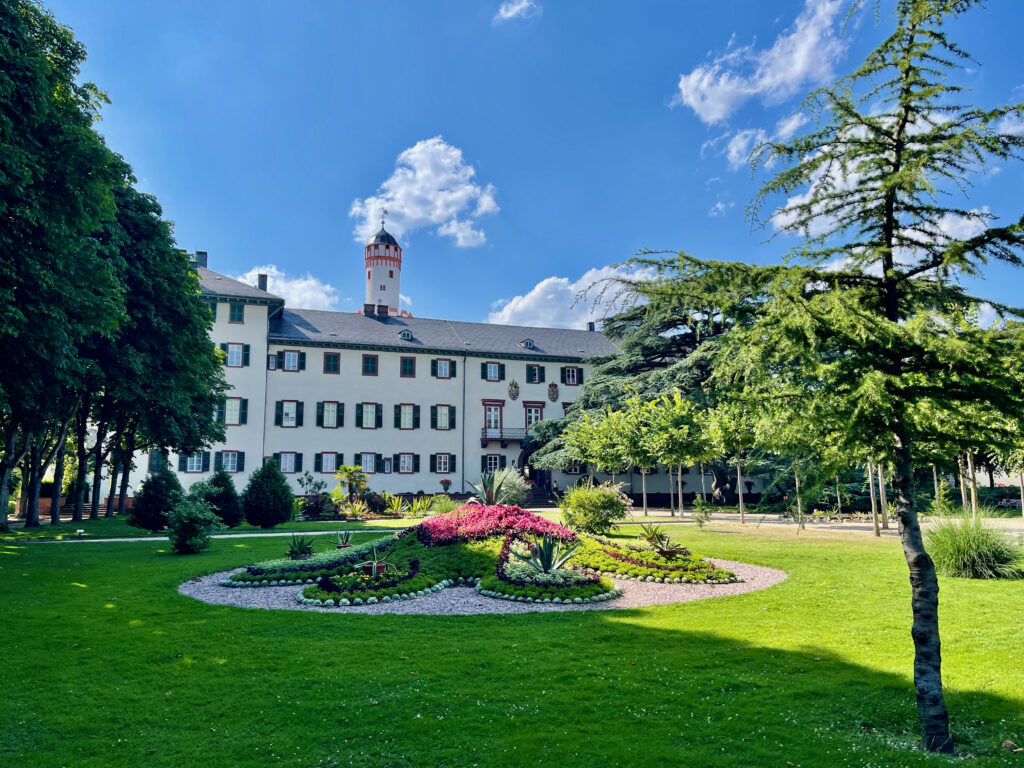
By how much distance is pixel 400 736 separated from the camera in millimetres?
5383

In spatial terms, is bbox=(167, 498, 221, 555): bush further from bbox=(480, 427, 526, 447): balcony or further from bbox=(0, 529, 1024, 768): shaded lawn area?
bbox=(480, 427, 526, 447): balcony

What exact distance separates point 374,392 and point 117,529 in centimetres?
1972

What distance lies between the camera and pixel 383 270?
2450 inches

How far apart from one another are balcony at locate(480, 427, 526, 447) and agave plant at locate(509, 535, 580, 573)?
29.7 meters

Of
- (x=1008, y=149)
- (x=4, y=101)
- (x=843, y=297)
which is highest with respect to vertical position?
(x=4, y=101)

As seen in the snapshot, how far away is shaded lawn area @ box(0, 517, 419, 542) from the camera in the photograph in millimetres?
19891

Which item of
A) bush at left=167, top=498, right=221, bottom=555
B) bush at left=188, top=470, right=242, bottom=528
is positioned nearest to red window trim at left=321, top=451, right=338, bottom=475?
bush at left=188, top=470, right=242, bottom=528

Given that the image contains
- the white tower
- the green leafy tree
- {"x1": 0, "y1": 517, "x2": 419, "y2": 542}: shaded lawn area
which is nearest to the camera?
the green leafy tree

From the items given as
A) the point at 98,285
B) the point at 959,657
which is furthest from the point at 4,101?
the point at 959,657

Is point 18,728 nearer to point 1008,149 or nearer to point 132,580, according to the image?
point 132,580

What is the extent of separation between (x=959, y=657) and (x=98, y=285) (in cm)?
1659

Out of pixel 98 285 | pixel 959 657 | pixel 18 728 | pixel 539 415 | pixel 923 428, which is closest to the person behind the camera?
pixel 923 428

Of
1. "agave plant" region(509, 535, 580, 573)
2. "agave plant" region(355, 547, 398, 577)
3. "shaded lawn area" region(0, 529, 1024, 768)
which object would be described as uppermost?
"agave plant" region(509, 535, 580, 573)

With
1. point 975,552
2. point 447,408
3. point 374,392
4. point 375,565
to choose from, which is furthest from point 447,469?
point 975,552
